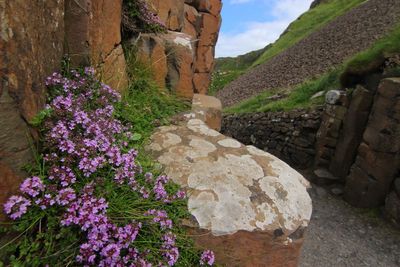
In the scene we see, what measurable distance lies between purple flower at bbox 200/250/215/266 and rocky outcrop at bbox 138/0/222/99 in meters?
2.65

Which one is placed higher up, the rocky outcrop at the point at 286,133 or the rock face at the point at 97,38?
the rock face at the point at 97,38

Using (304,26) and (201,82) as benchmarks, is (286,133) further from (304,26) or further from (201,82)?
(304,26)

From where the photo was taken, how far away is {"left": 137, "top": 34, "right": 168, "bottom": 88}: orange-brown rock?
4.57 meters

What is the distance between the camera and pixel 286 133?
41.9 feet

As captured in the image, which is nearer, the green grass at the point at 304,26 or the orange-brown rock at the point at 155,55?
the orange-brown rock at the point at 155,55

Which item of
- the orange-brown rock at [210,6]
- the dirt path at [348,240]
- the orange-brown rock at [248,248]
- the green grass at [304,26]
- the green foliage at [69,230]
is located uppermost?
the green grass at [304,26]

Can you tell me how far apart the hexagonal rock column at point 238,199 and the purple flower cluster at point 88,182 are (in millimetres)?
303

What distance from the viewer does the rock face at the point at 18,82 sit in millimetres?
2160

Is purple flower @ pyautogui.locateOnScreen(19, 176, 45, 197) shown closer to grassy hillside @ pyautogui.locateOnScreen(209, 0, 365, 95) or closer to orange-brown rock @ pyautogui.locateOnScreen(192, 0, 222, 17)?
orange-brown rock @ pyautogui.locateOnScreen(192, 0, 222, 17)

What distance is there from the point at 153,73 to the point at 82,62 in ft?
4.31

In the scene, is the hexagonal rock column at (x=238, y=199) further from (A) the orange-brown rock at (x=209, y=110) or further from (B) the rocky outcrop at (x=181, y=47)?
(B) the rocky outcrop at (x=181, y=47)

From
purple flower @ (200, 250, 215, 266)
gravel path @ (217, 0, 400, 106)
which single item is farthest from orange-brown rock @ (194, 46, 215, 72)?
gravel path @ (217, 0, 400, 106)

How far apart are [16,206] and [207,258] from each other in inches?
56.5

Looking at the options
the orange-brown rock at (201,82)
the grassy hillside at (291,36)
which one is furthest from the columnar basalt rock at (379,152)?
the grassy hillside at (291,36)
